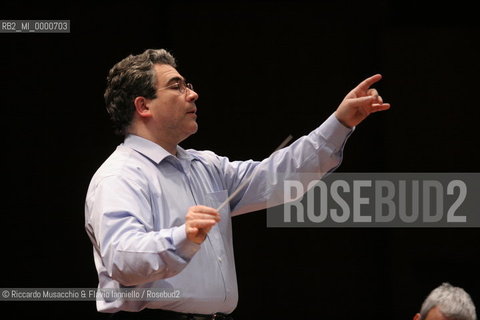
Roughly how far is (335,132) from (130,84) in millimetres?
570

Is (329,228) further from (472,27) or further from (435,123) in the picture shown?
(472,27)

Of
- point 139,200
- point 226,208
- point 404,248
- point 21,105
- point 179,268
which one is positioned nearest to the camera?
point 179,268

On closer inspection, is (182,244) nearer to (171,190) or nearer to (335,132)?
(171,190)

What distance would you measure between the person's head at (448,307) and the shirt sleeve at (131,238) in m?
0.82

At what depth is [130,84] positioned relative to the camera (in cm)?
208

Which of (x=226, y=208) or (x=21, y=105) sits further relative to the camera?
(x=21, y=105)

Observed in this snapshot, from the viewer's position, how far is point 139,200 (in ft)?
6.04

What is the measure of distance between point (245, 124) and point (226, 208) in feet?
3.45

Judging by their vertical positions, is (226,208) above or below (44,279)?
above

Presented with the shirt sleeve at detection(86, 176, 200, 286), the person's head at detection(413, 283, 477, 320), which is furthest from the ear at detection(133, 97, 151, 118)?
the person's head at detection(413, 283, 477, 320)

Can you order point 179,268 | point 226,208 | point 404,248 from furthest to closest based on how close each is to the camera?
point 404,248, point 226,208, point 179,268

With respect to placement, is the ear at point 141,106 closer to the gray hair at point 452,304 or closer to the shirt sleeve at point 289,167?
the shirt sleeve at point 289,167

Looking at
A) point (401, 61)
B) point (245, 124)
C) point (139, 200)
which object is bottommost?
point (139, 200)

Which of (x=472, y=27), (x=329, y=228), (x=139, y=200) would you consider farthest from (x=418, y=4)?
(x=139, y=200)
